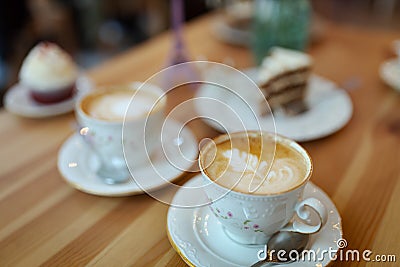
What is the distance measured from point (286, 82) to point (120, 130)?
1.58 ft

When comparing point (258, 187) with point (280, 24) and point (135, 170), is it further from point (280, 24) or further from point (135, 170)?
point (280, 24)

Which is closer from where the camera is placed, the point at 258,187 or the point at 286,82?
the point at 258,187

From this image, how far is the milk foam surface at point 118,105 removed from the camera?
83 cm

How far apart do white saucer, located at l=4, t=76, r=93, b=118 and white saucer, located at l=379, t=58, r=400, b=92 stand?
82cm

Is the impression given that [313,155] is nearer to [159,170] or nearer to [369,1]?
[159,170]

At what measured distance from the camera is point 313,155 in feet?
2.92

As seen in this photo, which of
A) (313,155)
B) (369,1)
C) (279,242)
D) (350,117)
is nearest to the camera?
(279,242)

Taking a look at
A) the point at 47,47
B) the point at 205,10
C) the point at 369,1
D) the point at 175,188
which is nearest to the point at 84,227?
the point at 175,188

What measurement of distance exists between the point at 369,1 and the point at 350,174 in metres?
3.58

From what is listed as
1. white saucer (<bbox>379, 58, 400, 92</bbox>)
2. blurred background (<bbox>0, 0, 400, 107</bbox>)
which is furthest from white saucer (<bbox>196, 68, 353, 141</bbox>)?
blurred background (<bbox>0, 0, 400, 107</bbox>)

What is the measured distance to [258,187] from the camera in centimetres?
60

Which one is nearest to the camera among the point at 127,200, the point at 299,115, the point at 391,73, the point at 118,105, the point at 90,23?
the point at 127,200

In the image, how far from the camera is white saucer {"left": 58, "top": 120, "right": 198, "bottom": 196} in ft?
2.52

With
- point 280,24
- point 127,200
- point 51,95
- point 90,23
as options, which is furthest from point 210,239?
point 90,23
